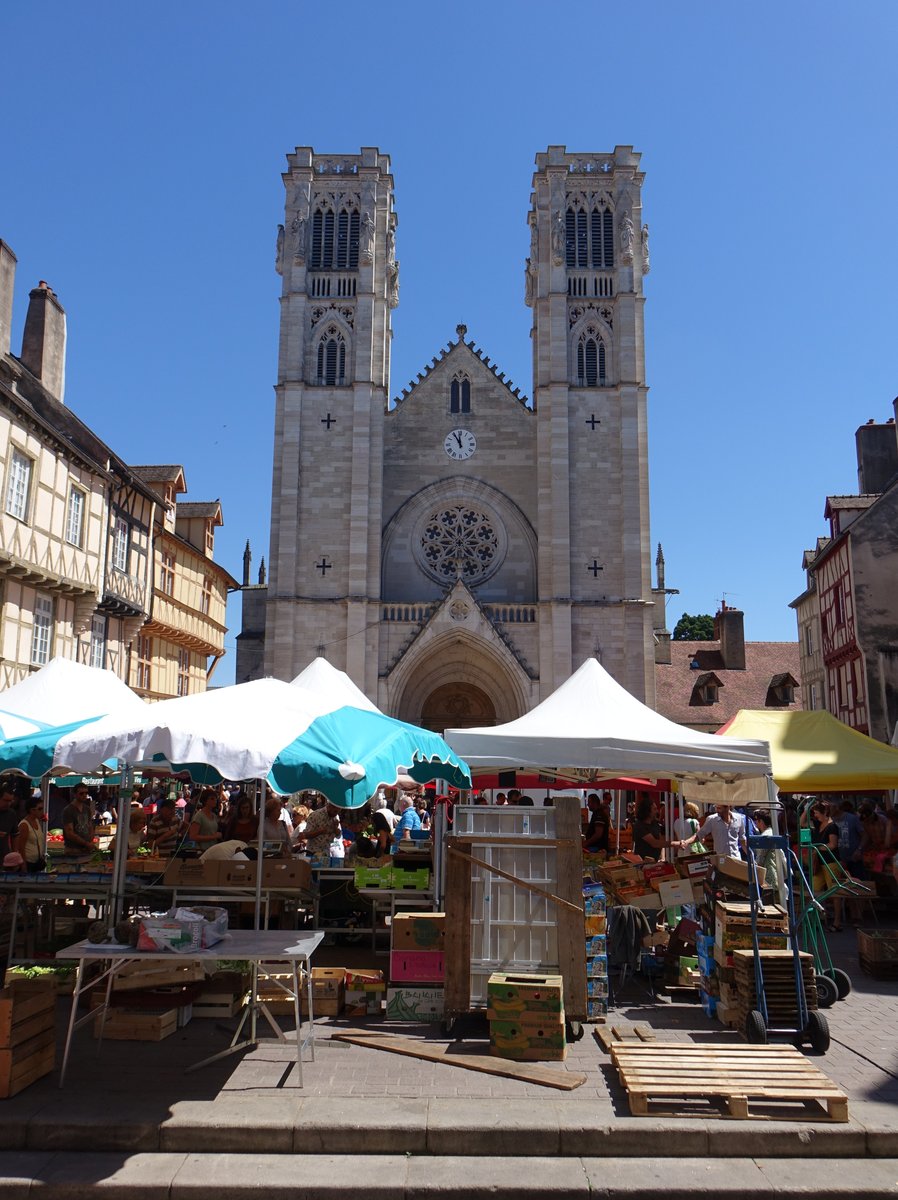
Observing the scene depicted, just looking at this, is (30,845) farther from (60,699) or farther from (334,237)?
(334,237)

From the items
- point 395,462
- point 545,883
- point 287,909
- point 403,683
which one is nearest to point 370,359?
point 395,462

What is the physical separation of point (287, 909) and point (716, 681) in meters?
27.0

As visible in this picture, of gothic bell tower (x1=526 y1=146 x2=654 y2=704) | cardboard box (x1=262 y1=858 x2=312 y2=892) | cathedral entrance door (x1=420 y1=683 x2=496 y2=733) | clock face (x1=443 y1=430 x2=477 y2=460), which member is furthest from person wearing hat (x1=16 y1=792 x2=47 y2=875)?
clock face (x1=443 y1=430 x2=477 y2=460)

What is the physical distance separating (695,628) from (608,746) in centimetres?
5530

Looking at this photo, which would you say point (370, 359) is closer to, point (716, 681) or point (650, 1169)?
point (716, 681)

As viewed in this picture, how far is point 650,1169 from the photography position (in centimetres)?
468

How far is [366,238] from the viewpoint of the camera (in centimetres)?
2903

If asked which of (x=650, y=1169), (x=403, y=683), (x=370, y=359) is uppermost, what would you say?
(x=370, y=359)

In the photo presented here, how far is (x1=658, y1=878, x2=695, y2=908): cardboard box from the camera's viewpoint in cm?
823

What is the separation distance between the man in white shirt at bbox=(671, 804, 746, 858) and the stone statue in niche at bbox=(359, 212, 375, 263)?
2250 centimetres

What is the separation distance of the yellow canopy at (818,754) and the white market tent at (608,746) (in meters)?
2.15

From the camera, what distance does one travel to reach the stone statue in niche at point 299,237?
29.0 metres

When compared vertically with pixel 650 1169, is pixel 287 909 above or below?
above

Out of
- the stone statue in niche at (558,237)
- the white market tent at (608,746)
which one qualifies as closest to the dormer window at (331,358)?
the stone statue in niche at (558,237)
